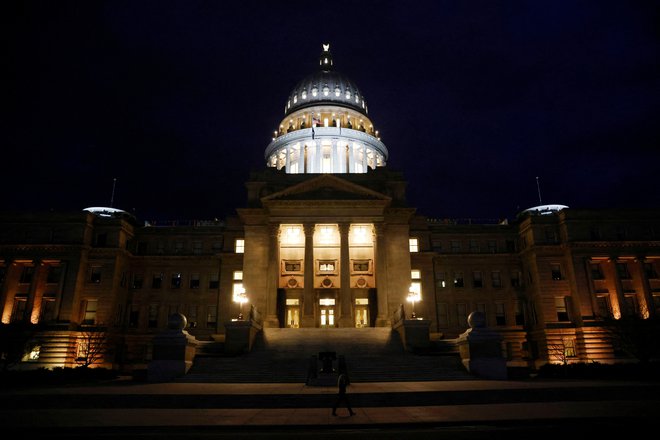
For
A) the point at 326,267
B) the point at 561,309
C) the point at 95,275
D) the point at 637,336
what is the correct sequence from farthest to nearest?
the point at 95,275, the point at 561,309, the point at 326,267, the point at 637,336

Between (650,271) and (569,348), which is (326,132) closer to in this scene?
(569,348)

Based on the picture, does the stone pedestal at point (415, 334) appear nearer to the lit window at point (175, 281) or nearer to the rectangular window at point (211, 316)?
the rectangular window at point (211, 316)

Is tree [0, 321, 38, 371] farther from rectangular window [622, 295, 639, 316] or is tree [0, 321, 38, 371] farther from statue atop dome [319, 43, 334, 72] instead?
statue atop dome [319, 43, 334, 72]

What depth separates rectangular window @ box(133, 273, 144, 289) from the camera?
57.3m

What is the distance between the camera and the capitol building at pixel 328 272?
4659 cm

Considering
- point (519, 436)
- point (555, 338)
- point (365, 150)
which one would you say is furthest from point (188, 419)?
point (365, 150)

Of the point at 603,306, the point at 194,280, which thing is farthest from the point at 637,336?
the point at 194,280

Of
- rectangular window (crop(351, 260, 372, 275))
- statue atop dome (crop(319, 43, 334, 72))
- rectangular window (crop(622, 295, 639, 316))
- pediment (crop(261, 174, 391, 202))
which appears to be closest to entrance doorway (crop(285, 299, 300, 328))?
rectangular window (crop(351, 260, 372, 275))

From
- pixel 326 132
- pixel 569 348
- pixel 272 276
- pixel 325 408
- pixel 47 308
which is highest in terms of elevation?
pixel 326 132

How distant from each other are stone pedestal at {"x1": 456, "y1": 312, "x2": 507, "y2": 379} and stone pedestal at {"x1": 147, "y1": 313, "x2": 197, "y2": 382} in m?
16.6

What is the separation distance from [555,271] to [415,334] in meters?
28.4

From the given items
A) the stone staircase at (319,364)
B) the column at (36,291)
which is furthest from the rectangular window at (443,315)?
the column at (36,291)

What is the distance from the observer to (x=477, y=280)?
5769cm

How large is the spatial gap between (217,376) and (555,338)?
1562 inches
